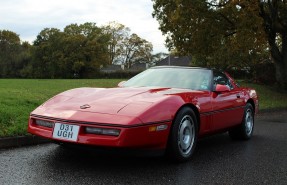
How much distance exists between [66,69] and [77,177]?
6431 centimetres

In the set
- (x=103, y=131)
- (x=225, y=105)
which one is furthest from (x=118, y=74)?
(x=103, y=131)

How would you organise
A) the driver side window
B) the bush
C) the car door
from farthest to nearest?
1. the bush
2. the driver side window
3. the car door

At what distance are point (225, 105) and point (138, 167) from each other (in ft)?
6.71

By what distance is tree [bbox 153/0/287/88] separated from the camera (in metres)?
19.5

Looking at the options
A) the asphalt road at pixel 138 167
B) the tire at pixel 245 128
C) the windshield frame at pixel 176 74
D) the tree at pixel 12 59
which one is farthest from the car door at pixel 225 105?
the tree at pixel 12 59

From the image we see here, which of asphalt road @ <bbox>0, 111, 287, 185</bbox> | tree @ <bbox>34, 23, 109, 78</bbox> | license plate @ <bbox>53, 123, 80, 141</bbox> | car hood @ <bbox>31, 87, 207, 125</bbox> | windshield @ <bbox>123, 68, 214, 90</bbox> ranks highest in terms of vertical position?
tree @ <bbox>34, 23, 109, 78</bbox>

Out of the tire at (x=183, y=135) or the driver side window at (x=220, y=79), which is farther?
the driver side window at (x=220, y=79)

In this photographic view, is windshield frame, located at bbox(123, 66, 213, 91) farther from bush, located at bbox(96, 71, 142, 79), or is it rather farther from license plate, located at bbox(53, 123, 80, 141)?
bush, located at bbox(96, 71, 142, 79)

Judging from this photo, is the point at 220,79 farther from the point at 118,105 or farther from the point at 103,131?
the point at 103,131

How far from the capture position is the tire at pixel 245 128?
715cm

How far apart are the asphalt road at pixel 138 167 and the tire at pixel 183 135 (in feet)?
0.48

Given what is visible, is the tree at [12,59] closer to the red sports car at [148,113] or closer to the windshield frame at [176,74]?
the windshield frame at [176,74]

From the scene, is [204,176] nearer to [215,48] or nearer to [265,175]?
[265,175]

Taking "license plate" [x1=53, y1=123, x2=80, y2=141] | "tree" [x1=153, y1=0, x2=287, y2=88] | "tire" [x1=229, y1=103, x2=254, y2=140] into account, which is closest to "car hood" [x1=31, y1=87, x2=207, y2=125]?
"license plate" [x1=53, y1=123, x2=80, y2=141]
